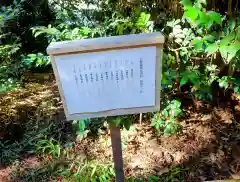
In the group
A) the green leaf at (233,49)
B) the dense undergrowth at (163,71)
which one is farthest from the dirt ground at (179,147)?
the green leaf at (233,49)

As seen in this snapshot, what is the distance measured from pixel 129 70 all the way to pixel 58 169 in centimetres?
150

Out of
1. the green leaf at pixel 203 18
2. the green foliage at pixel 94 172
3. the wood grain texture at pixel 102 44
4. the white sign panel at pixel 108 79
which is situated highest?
the green leaf at pixel 203 18

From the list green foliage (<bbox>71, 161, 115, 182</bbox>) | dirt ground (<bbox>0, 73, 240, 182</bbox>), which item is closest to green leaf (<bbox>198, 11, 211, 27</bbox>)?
dirt ground (<bbox>0, 73, 240, 182</bbox>)

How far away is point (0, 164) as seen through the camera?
2533 millimetres

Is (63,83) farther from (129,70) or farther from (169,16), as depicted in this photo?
(169,16)

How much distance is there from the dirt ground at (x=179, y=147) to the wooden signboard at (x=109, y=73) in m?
1.10

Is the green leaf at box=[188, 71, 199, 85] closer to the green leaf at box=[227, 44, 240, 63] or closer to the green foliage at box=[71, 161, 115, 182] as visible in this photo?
the green leaf at box=[227, 44, 240, 63]

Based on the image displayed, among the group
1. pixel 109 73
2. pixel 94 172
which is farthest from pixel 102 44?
pixel 94 172

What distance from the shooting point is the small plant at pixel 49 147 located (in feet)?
8.46

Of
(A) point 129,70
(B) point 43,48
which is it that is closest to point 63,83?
(A) point 129,70

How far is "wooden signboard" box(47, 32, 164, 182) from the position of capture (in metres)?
1.27

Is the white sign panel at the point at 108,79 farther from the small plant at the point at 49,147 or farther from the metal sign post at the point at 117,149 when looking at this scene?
the small plant at the point at 49,147

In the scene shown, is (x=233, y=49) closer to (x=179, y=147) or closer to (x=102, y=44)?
(x=102, y=44)

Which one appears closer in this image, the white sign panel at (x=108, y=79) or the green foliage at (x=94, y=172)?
the white sign panel at (x=108, y=79)
